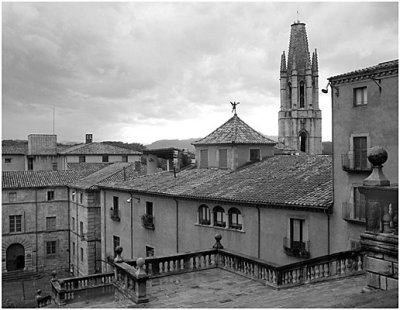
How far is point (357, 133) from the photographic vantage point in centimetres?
2011

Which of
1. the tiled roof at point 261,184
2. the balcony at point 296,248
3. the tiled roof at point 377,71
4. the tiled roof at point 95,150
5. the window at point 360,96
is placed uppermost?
the tiled roof at point 377,71

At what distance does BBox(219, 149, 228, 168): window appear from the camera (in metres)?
33.9

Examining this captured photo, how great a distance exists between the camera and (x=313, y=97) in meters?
101

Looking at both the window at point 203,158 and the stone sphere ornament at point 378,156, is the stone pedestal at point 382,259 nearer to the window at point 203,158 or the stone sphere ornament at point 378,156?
the stone sphere ornament at point 378,156

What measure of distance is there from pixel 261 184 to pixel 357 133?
24.9 feet

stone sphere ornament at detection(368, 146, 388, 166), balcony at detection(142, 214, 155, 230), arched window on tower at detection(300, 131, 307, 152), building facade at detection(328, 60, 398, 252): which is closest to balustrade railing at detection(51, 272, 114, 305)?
balcony at detection(142, 214, 155, 230)

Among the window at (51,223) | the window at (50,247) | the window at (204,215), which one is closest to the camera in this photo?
the window at (204,215)

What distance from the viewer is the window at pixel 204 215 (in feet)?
90.6

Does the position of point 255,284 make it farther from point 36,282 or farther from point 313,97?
point 313,97

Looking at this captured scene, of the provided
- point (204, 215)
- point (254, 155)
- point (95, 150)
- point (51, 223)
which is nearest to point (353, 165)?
point (204, 215)

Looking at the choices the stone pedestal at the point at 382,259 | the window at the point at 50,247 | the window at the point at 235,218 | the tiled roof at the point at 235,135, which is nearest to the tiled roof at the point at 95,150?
the window at the point at 50,247

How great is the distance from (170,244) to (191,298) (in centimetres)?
1640

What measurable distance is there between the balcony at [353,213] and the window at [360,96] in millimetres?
4092

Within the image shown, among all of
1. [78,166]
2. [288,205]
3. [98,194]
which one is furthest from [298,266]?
[78,166]
